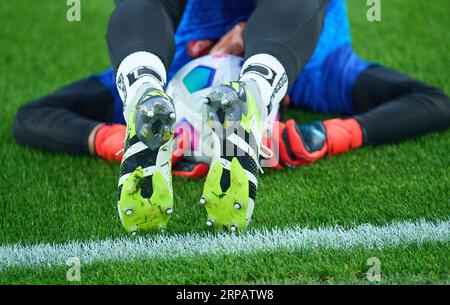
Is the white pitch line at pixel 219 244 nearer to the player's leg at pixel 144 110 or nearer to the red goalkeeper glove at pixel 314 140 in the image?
the player's leg at pixel 144 110

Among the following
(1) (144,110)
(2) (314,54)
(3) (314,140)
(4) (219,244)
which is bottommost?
(4) (219,244)

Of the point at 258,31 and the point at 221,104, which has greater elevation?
the point at 258,31

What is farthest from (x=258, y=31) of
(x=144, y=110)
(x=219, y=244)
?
(x=219, y=244)

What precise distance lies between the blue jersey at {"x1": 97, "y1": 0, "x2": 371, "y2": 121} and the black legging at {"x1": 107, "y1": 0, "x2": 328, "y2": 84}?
2.52ft

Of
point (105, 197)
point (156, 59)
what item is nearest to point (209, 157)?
point (105, 197)

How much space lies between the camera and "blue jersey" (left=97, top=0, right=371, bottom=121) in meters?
3.01

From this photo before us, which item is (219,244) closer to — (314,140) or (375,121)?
(314,140)

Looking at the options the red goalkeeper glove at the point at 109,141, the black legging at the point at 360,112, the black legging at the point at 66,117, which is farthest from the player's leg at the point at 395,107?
the black legging at the point at 66,117

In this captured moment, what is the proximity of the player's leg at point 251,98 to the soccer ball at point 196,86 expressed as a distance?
535 millimetres

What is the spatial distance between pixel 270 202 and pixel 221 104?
1.66ft

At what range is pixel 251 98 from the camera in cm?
197

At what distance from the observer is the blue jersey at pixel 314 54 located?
3012 mm
